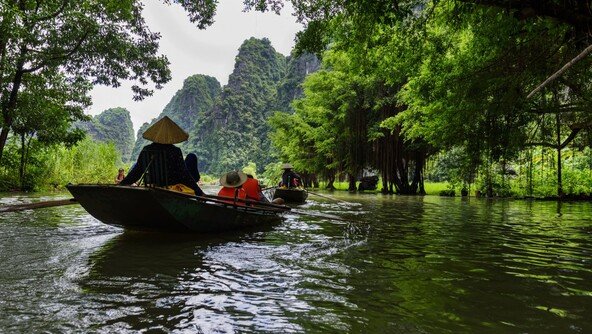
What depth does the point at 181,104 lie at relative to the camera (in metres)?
128

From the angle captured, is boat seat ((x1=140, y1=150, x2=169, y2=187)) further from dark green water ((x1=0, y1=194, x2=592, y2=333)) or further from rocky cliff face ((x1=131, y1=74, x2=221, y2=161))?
rocky cliff face ((x1=131, y1=74, x2=221, y2=161))

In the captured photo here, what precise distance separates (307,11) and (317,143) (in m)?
23.6

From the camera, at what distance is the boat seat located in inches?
257

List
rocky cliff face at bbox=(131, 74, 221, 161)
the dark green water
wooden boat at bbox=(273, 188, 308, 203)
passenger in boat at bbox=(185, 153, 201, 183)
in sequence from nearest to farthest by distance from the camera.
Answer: the dark green water, passenger in boat at bbox=(185, 153, 201, 183), wooden boat at bbox=(273, 188, 308, 203), rocky cliff face at bbox=(131, 74, 221, 161)

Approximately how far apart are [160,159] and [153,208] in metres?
1.10

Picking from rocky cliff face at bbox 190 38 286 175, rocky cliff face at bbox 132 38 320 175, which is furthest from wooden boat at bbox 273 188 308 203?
rocky cliff face at bbox 190 38 286 175

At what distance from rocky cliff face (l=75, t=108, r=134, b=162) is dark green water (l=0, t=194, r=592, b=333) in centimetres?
10864

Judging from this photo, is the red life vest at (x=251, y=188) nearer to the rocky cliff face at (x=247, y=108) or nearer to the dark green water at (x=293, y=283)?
the dark green water at (x=293, y=283)

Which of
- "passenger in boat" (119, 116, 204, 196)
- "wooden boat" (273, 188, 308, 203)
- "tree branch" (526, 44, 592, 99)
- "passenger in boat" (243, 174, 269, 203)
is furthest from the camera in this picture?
"wooden boat" (273, 188, 308, 203)

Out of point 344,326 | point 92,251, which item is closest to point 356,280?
point 344,326

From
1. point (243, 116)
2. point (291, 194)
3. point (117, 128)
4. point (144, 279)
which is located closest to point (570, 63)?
point (144, 279)

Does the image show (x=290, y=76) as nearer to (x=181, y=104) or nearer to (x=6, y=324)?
(x=181, y=104)

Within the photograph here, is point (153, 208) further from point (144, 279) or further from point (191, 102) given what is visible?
point (191, 102)

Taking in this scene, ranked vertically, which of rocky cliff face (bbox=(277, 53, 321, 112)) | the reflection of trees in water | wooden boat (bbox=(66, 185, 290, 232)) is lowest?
the reflection of trees in water
